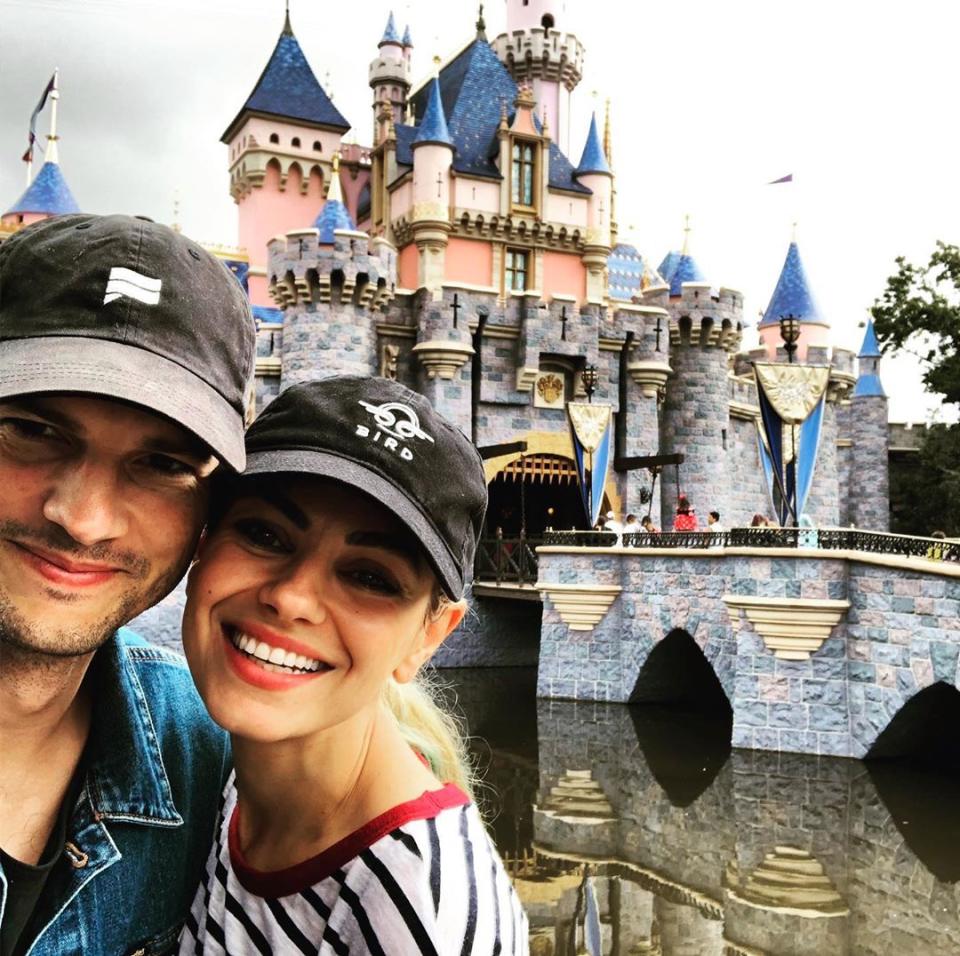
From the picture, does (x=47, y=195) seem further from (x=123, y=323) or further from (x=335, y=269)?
(x=123, y=323)

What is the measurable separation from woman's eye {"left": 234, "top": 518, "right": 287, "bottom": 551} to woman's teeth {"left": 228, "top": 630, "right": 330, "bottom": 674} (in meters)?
0.12

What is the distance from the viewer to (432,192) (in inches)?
778

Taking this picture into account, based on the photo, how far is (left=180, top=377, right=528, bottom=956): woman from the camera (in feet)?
4.23

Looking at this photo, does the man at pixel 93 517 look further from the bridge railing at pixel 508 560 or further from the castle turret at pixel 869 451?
the castle turret at pixel 869 451

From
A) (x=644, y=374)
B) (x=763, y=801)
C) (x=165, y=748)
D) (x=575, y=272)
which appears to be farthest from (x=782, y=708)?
(x=575, y=272)

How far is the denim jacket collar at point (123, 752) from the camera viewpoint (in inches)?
56.3

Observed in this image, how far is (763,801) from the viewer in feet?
31.0

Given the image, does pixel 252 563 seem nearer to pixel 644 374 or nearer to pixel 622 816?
pixel 622 816

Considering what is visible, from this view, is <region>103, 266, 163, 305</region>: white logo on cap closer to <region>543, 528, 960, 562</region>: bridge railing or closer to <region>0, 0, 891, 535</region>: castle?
<region>543, 528, 960, 562</region>: bridge railing

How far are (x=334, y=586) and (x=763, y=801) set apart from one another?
8.97 metres

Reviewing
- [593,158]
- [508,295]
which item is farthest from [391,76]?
[508,295]

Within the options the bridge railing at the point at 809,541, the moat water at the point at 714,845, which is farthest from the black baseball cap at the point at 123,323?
the bridge railing at the point at 809,541

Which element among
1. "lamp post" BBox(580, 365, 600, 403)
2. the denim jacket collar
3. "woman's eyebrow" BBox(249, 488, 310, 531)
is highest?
"lamp post" BBox(580, 365, 600, 403)

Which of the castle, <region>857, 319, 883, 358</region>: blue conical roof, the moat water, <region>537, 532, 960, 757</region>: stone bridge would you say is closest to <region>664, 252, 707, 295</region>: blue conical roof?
the castle
